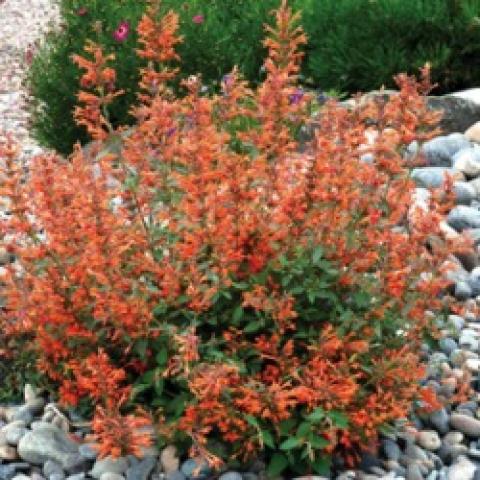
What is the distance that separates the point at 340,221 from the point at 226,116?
57 cm

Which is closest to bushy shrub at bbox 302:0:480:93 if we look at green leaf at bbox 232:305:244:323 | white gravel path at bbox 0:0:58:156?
white gravel path at bbox 0:0:58:156

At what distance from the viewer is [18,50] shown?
1045 cm

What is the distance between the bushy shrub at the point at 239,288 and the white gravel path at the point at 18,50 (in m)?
4.07

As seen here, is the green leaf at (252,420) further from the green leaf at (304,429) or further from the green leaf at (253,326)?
the green leaf at (253,326)

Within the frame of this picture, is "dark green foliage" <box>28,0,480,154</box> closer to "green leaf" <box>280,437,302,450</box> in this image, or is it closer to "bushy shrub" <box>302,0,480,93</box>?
"bushy shrub" <box>302,0,480,93</box>

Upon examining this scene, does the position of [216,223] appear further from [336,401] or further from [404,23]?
[404,23]

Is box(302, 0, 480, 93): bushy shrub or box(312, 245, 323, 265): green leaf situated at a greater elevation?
box(302, 0, 480, 93): bushy shrub

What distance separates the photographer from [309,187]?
3031mm

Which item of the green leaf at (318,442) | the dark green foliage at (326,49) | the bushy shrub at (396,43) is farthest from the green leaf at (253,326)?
the bushy shrub at (396,43)

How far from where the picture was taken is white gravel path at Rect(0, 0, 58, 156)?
819cm

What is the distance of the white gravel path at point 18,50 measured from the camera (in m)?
8.19

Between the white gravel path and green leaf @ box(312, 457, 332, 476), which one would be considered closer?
→ green leaf @ box(312, 457, 332, 476)

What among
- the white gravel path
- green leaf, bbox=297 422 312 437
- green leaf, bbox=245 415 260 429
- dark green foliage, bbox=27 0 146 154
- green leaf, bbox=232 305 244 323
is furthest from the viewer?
the white gravel path

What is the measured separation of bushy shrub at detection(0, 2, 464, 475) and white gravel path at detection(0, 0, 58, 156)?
13.4 ft
